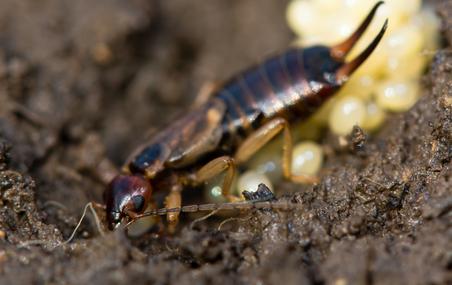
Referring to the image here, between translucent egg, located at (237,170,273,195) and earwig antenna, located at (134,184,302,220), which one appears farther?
translucent egg, located at (237,170,273,195)

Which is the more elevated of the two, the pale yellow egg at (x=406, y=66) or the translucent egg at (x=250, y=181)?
the pale yellow egg at (x=406, y=66)

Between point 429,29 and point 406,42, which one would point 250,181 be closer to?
point 406,42

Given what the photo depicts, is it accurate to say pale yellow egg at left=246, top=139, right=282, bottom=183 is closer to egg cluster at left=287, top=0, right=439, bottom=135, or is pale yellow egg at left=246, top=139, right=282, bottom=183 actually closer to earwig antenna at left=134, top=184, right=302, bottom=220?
egg cluster at left=287, top=0, right=439, bottom=135

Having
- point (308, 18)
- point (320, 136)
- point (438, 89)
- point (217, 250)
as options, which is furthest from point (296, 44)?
point (217, 250)

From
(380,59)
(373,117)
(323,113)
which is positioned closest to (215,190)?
(323,113)

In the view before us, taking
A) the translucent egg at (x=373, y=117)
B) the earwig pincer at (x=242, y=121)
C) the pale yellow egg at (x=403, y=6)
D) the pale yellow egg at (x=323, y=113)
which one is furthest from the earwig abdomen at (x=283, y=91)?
the pale yellow egg at (x=403, y=6)

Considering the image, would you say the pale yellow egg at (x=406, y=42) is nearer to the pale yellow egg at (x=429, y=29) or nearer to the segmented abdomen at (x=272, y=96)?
the pale yellow egg at (x=429, y=29)

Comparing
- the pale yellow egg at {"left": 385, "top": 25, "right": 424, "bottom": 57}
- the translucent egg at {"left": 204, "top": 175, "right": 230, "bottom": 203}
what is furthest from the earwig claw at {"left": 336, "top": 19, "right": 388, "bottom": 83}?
the translucent egg at {"left": 204, "top": 175, "right": 230, "bottom": 203}
